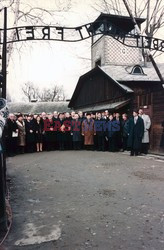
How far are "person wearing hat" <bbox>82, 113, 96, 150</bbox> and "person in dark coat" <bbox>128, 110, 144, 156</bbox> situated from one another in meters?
2.83

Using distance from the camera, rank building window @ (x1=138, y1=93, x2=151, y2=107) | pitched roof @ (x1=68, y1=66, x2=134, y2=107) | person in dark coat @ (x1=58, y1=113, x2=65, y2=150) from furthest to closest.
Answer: pitched roof @ (x1=68, y1=66, x2=134, y2=107)
person in dark coat @ (x1=58, y1=113, x2=65, y2=150)
building window @ (x1=138, y1=93, x2=151, y2=107)

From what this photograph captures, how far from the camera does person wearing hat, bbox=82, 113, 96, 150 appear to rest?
14.7m

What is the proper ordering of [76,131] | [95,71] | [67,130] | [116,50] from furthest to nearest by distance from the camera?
[116,50]
[95,71]
[67,130]
[76,131]

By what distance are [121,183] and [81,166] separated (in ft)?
8.57

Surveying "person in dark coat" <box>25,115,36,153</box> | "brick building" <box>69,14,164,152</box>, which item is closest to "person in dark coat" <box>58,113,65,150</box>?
"person in dark coat" <box>25,115,36,153</box>

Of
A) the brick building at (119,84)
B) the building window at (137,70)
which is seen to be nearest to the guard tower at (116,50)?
the brick building at (119,84)

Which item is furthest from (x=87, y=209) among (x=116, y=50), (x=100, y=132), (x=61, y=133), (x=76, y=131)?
(x=116, y=50)

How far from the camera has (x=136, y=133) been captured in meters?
12.1

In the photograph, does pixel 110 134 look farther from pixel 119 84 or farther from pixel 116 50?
pixel 116 50

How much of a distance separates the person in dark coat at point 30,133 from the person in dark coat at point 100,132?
321 cm

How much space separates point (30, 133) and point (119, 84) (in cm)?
681

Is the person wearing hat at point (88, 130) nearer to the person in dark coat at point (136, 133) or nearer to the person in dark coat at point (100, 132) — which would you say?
the person in dark coat at point (100, 132)

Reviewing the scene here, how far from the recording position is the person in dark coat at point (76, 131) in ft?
48.8

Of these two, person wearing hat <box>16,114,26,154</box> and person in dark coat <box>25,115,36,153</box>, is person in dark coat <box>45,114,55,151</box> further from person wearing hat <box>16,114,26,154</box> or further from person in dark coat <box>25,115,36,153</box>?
person wearing hat <box>16,114,26,154</box>
